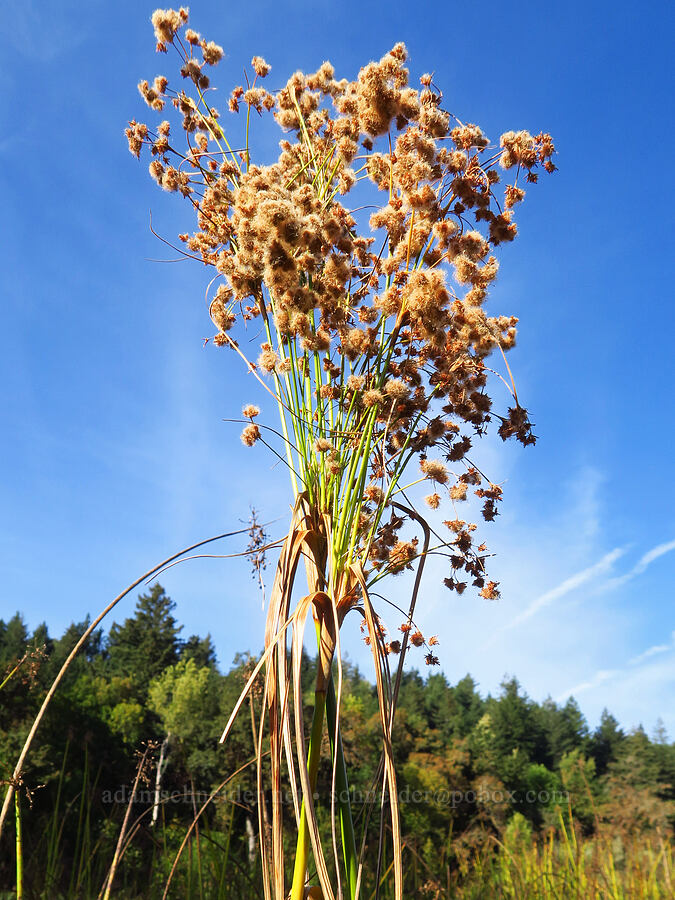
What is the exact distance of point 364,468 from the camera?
1172mm

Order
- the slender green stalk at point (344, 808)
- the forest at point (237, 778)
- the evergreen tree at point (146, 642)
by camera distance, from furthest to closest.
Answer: the evergreen tree at point (146, 642), the forest at point (237, 778), the slender green stalk at point (344, 808)

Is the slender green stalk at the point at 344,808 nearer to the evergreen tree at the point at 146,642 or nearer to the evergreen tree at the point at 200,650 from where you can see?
the evergreen tree at the point at 146,642

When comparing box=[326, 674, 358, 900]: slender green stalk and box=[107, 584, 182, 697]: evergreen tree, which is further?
box=[107, 584, 182, 697]: evergreen tree

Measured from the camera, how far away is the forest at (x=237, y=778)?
189 centimetres

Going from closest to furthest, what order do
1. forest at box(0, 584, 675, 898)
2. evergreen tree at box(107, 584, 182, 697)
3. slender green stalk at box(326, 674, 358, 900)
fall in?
slender green stalk at box(326, 674, 358, 900) → forest at box(0, 584, 675, 898) → evergreen tree at box(107, 584, 182, 697)

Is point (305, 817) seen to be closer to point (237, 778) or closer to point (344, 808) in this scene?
point (344, 808)

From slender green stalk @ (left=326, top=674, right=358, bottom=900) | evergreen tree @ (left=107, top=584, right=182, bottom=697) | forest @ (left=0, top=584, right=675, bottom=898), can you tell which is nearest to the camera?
slender green stalk @ (left=326, top=674, right=358, bottom=900)

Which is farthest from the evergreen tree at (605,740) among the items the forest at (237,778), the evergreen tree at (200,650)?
the evergreen tree at (200,650)

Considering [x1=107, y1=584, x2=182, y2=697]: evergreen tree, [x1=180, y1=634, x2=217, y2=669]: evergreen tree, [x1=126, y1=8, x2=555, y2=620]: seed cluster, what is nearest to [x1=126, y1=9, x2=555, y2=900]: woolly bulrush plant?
[x1=126, y1=8, x2=555, y2=620]: seed cluster

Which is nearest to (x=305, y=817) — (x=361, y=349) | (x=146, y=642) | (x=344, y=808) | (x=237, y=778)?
(x=344, y=808)

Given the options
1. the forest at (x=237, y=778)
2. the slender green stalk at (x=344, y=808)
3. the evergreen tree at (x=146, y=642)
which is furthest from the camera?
the evergreen tree at (x=146, y=642)

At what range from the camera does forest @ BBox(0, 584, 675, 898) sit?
189 centimetres

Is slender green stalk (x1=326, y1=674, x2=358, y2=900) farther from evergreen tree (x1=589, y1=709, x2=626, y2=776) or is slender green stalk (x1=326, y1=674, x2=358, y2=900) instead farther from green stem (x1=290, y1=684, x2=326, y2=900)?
evergreen tree (x1=589, y1=709, x2=626, y2=776)

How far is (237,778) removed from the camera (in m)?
2.49
